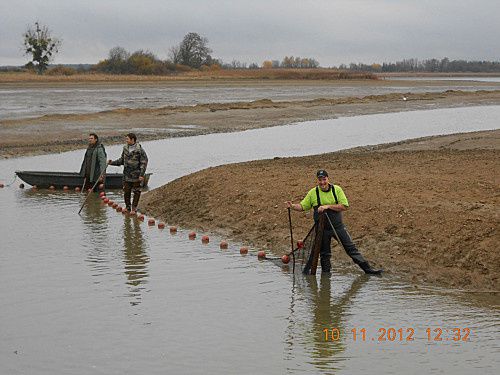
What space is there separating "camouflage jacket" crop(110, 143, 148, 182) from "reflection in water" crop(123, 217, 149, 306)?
3.11ft

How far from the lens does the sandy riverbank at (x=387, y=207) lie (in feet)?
43.8

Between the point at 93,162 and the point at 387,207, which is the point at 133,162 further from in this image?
the point at 387,207

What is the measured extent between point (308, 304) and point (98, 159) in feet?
33.1

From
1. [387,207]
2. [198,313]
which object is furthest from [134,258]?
[387,207]

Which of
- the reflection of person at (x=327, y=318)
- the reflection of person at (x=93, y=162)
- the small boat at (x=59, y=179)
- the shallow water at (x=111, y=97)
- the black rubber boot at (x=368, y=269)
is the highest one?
the shallow water at (x=111, y=97)

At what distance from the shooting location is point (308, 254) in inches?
539

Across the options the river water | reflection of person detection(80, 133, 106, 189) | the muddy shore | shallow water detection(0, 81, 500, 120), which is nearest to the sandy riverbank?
the river water

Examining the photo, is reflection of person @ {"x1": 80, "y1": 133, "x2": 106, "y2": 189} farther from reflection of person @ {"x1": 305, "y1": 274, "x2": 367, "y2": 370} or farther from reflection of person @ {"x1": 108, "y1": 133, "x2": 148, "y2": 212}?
reflection of person @ {"x1": 305, "y1": 274, "x2": 367, "y2": 370}

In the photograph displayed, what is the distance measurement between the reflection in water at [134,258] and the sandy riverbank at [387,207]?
1.00m

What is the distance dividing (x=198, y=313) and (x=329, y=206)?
248 cm

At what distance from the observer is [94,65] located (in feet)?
373

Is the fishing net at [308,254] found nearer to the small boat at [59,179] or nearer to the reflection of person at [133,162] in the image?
the reflection of person at [133,162]
